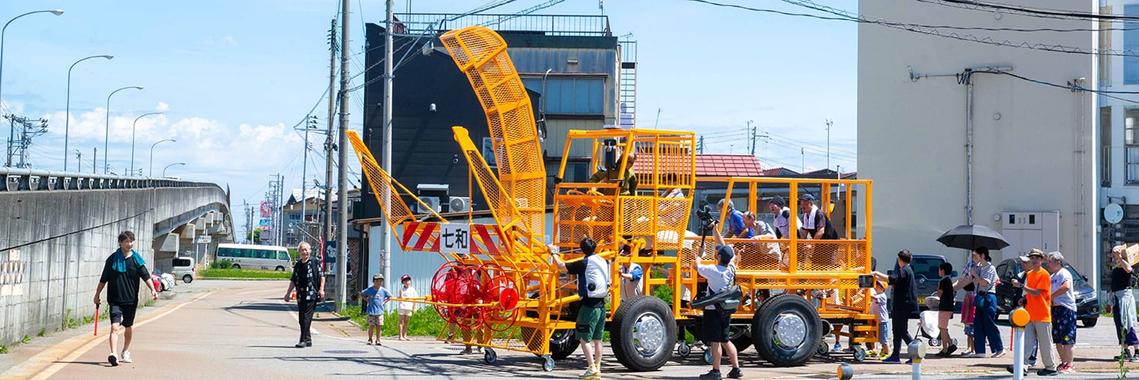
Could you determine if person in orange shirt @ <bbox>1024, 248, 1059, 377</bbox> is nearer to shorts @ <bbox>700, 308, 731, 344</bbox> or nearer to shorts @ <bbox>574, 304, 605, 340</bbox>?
shorts @ <bbox>700, 308, 731, 344</bbox>

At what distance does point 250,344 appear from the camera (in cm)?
1930

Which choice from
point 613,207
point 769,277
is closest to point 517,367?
point 613,207

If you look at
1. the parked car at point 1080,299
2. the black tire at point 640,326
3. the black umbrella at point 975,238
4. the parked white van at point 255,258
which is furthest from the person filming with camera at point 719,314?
the parked white van at point 255,258

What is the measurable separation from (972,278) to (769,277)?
326 cm

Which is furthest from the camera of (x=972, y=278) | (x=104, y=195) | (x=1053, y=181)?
(x=1053, y=181)

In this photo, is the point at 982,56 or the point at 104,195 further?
the point at 982,56

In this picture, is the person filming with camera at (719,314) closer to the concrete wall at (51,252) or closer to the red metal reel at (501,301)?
the red metal reel at (501,301)

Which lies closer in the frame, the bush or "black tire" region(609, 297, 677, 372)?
"black tire" region(609, 297, 677, 372)

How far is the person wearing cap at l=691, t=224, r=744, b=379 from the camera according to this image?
14109 millimetres

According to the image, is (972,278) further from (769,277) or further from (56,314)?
(56,314)

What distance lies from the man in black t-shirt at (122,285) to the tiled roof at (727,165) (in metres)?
23.2

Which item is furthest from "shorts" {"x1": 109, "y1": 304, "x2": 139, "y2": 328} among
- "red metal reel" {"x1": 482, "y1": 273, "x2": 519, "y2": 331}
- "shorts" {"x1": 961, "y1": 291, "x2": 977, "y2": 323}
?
"shorts" {"x1": 961, "y1": 291, "x2": 977, "y2": 323}

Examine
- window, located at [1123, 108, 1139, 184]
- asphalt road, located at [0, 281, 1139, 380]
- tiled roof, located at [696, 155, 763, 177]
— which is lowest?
asphalt road, located at [0, 281, 1139, 380]

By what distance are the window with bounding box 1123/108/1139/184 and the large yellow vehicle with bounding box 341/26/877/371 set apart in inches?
1044
